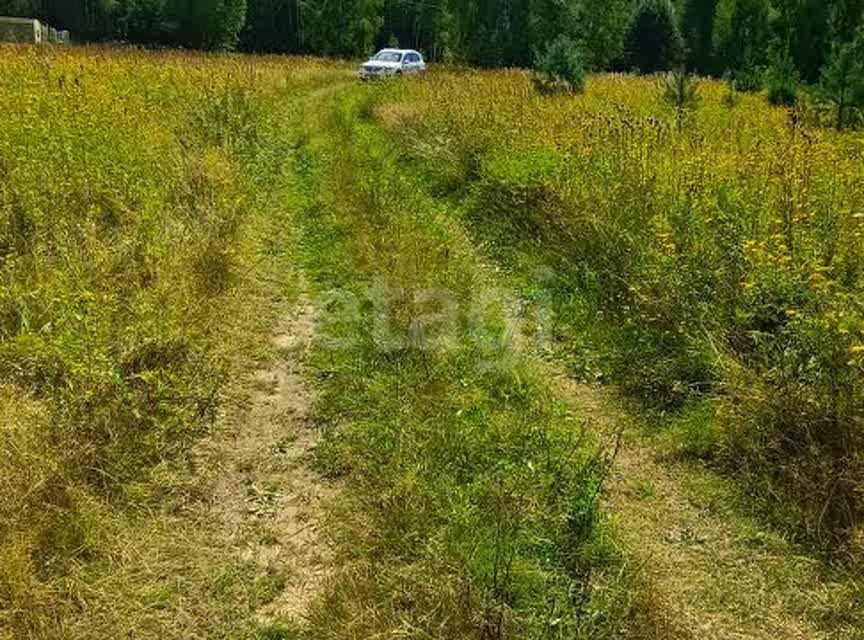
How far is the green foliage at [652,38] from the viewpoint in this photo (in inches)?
1903

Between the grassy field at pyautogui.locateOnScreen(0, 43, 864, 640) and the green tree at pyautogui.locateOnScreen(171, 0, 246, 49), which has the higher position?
the green tree at pyautogui.locateOnScreen(171, 0, 246, 49)

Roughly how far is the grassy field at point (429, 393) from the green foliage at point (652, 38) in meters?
43.8

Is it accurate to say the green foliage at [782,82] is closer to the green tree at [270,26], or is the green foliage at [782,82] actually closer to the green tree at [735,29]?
the green tree at [735,29]

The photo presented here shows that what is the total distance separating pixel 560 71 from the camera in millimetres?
16703

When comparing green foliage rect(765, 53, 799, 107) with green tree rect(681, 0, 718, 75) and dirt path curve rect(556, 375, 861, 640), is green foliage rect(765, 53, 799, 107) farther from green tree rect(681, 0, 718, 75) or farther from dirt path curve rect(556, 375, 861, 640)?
green tree rect(681, 0, 718, 75)

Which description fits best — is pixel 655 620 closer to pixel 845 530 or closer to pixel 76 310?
pixel 845 530

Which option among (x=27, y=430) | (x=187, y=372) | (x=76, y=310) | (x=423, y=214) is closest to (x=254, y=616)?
(x=27, y=430)

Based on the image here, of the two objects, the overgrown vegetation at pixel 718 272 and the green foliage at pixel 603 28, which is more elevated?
the green foliage at pixel 603 28

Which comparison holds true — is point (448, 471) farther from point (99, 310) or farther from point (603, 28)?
point (603, 28)

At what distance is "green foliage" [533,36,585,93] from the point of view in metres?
16.4

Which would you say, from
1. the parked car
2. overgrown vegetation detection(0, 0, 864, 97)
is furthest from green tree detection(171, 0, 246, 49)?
the parked car

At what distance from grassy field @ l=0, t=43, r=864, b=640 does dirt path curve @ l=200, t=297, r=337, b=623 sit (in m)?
0.02

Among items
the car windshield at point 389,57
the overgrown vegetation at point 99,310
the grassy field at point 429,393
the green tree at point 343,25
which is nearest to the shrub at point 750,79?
the grassy field at point 429,393

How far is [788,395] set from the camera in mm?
4109
